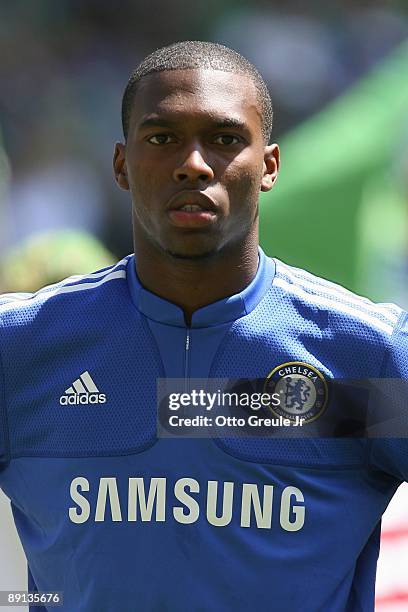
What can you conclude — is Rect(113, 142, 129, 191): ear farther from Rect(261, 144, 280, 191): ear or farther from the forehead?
Rect(261, 144, 280, 191): ear

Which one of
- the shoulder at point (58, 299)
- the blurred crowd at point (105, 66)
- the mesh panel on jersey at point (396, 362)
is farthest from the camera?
the blurred crowd at point (105, 66)

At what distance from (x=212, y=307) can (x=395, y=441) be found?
1.62 feet

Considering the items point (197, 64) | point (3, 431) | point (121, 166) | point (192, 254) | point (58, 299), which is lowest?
point (3, 431)

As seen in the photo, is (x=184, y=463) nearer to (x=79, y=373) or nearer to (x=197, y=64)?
(x=79, y=373)

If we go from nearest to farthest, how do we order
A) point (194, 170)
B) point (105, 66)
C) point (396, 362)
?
point (194, 170) < point (396, 362) < point (105, 66)

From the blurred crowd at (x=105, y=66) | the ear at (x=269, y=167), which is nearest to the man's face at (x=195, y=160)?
the ear at (x=269, y=167)

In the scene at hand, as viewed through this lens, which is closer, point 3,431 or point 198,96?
point 198,96

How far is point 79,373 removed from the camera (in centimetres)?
253

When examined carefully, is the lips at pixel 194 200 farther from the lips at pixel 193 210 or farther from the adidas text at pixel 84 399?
the adidas text at pixel 84 399

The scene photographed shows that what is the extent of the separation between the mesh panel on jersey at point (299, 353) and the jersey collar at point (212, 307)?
1.0 inches

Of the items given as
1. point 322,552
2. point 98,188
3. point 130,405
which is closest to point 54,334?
point 130,405

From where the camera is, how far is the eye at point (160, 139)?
95.6 inches

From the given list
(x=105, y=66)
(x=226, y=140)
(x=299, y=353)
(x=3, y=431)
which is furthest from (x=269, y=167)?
(x=105, y=66)

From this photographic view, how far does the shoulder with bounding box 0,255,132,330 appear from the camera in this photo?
260cm
